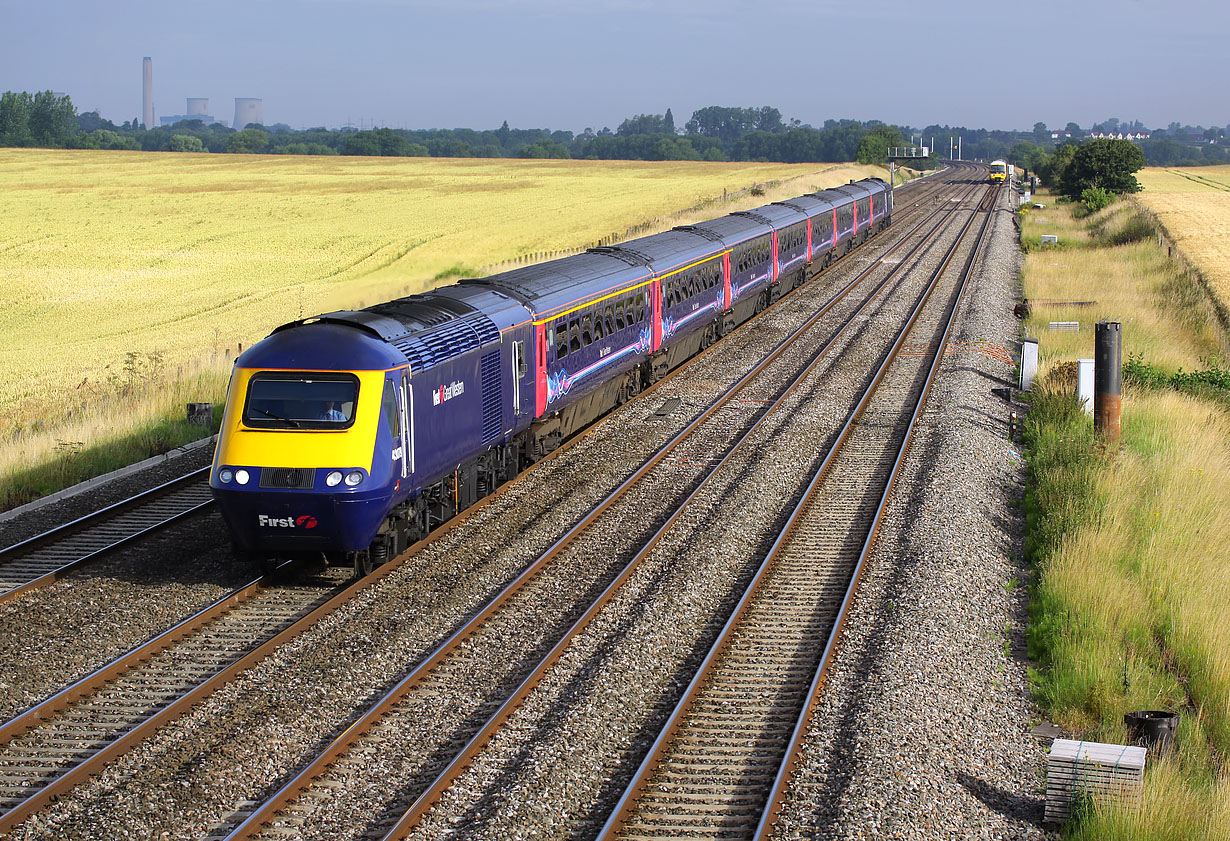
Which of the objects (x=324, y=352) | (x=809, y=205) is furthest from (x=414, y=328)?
(x=809, y=205)

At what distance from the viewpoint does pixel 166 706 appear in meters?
10.4

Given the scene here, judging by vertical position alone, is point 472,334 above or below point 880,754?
above

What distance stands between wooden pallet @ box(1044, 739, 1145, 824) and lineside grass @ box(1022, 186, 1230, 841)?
13 cm

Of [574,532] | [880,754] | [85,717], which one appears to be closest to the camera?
[880,754]

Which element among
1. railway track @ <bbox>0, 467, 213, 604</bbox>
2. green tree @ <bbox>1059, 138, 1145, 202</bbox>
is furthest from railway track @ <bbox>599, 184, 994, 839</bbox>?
green tree @ <bbox>1059, 138, 1145, 202</bbox>

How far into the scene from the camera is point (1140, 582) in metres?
13.3

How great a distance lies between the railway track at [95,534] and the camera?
44.7 ft

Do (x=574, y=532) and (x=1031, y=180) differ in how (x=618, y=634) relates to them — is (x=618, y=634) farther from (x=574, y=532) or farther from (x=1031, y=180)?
(x=1031, y=180)

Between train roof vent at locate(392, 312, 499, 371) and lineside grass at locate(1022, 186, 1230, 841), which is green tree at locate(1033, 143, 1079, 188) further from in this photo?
train roof vent at locate(392, 312, 499, 371)

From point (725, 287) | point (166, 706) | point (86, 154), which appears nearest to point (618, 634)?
point (166, 706)

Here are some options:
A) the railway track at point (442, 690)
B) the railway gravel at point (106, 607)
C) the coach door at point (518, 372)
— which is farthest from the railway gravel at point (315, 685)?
the railway gravel at point (106, 607)

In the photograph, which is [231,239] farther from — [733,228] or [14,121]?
[14,121]

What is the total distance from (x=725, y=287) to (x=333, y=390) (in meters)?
18.0

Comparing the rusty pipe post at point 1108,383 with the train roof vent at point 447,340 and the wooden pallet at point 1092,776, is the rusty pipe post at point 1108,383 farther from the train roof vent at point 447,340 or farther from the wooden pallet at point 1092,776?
the wooden pallet at point 1092,776
